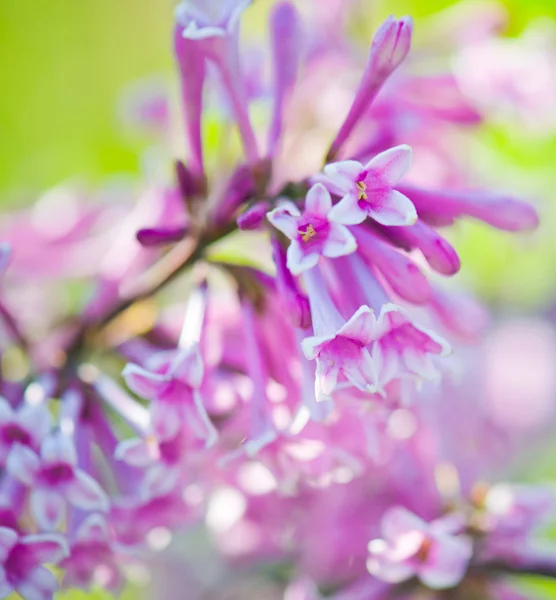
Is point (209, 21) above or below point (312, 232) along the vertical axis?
above

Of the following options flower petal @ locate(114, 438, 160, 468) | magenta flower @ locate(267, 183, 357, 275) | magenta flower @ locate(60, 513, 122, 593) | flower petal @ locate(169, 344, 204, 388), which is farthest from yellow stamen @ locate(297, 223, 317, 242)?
magenta flower @ locate(60, 513, 122, 593)

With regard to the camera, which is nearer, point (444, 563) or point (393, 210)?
point (393, 210)

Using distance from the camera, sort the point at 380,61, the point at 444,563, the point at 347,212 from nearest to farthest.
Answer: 1. the point at 347,212
2. the point at 380,61
3. the point at 444,563

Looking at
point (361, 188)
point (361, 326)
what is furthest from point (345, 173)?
point (361, 326)

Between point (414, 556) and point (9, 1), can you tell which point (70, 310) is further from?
point (9, 1)

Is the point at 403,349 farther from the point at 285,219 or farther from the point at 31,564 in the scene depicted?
the point at 31,564

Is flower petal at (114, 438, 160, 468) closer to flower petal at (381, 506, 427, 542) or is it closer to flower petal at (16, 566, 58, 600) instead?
flower petal at (16, 566, 58, 600)

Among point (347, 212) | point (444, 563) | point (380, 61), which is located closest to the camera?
point (347, 212)
